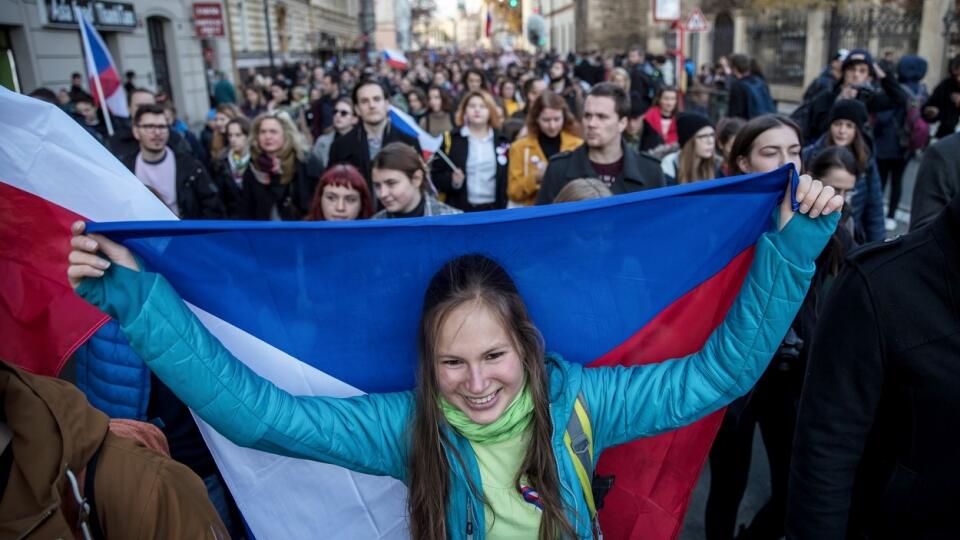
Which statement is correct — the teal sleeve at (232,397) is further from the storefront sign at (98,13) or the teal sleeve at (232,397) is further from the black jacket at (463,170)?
the storefront sign at (98,13)

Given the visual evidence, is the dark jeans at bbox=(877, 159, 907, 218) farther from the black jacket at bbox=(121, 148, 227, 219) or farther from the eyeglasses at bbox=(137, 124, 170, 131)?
the eyeglasses at bbox=(137, 124, 170, 131)

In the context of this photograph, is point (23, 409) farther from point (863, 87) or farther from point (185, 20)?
point (185, 20)

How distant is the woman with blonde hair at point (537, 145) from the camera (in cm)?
548

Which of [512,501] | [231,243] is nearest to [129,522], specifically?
[231,243]

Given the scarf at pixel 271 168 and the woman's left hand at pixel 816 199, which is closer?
the woman's left hand at pixel 816 199

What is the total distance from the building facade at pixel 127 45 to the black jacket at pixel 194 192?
9473 mm

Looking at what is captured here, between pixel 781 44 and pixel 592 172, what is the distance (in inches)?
881

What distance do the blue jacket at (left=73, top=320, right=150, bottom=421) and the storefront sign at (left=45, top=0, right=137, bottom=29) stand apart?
14192mm

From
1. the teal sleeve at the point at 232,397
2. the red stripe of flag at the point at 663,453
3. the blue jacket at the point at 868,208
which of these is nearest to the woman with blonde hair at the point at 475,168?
the blue jacket at the point at 868,208

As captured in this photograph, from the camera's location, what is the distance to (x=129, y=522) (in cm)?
139

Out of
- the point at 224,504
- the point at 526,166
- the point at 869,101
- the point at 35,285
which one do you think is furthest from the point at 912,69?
the point at 35,285

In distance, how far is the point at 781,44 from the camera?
2333cm

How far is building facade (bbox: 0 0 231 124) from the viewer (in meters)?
12.9

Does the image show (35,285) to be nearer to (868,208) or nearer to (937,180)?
(937,180)
